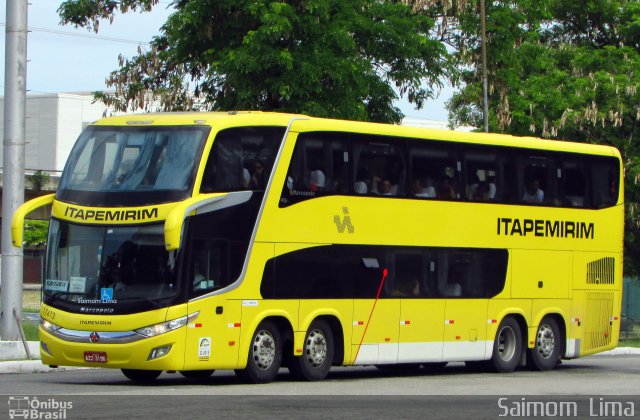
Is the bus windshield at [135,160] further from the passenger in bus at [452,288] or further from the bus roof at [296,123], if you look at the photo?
the passenger in bus at [452,288]

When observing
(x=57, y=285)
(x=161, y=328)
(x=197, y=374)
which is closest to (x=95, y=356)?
(x=161, y=328)

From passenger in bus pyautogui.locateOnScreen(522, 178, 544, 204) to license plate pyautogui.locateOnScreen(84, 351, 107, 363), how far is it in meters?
9.28

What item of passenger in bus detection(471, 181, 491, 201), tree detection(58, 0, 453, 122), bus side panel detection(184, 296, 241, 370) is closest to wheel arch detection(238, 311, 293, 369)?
bus side panel detection(184, 296, 241, 370)

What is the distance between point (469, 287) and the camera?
79.6 ft

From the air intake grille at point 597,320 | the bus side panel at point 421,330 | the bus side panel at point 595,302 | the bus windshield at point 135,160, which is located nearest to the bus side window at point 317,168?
the bus windshield at point 135,160

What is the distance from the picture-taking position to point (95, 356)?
1930cm

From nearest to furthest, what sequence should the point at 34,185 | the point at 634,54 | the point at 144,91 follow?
the point at 144,91 → the point at 634,54 → the point at 34,185

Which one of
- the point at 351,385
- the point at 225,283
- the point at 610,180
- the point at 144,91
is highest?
the point at 144,91

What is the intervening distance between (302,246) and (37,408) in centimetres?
736

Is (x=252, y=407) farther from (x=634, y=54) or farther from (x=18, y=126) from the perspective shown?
(x=634, y=54)

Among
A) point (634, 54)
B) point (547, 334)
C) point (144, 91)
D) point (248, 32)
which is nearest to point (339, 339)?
point (547, 334)

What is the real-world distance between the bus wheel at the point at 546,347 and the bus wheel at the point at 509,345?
1.90 ft

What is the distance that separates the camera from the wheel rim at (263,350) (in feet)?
66.9

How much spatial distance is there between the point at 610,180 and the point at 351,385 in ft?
30.7
